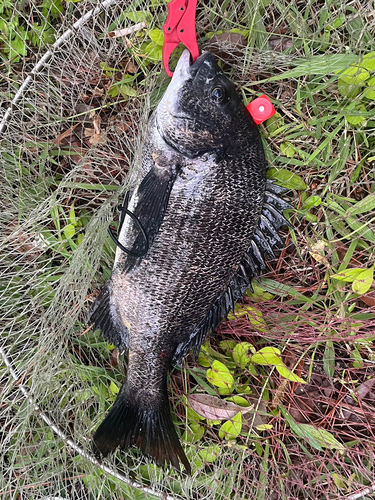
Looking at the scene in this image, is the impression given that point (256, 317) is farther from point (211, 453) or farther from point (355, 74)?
point (355, 74)

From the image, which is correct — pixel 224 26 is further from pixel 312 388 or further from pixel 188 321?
pixel 312 388

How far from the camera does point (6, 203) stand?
1967mm

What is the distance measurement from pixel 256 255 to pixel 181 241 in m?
0.42

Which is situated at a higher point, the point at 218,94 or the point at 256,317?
the point at 218,94

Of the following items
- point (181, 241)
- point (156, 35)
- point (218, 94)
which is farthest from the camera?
point (156, 35)

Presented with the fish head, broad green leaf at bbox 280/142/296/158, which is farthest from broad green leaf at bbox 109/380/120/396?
broad green leaf at bbox 280/142/296/158

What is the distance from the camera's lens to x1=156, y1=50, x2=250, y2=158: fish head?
1.42m

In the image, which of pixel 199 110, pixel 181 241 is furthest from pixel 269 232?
pixel 199 110

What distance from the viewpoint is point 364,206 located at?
1707 millimetres

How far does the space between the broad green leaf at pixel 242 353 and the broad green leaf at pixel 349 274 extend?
60 centimetres

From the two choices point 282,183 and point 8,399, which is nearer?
point 282,183

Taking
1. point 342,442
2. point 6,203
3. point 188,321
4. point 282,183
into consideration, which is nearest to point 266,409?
point 342,442

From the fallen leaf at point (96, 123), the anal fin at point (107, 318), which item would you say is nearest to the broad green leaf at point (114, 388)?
the anal fin at point (107, 318)

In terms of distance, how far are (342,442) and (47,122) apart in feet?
8.37
